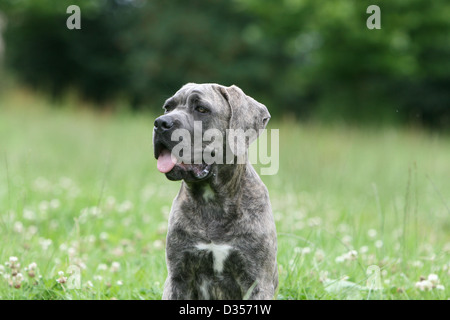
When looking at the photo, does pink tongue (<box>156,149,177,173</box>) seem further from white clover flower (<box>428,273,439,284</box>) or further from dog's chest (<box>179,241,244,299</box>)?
white clover flower (<box>428,273,439,284</box>)

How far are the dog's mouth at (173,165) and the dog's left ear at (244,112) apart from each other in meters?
0.34

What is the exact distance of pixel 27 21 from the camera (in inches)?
984

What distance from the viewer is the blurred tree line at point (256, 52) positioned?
60.2 ft

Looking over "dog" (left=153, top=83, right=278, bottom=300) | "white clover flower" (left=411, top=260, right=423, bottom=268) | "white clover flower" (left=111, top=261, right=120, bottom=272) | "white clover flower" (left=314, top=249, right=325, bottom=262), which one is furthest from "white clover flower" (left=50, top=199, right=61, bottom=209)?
"white clover flower" (left=411, top=260, right=423, bottom=268)

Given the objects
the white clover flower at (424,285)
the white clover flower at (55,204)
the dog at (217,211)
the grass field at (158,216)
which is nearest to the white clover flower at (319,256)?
the grass field at (158,216)

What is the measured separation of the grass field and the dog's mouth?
98 cm

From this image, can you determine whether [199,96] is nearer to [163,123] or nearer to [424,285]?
[163,123]

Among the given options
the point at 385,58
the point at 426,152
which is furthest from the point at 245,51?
the point at 426,152

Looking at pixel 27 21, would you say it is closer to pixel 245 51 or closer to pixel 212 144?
pixel 245 51

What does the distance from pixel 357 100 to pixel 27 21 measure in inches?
606

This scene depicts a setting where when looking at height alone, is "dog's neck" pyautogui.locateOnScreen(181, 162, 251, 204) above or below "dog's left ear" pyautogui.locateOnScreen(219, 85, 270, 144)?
below

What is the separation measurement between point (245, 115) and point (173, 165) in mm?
561

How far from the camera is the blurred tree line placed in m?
18.4

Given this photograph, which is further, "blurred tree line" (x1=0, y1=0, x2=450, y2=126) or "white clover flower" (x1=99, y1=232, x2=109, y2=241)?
"blurred tree line" (x1=0, y1=0, x2=450, y2=126)
